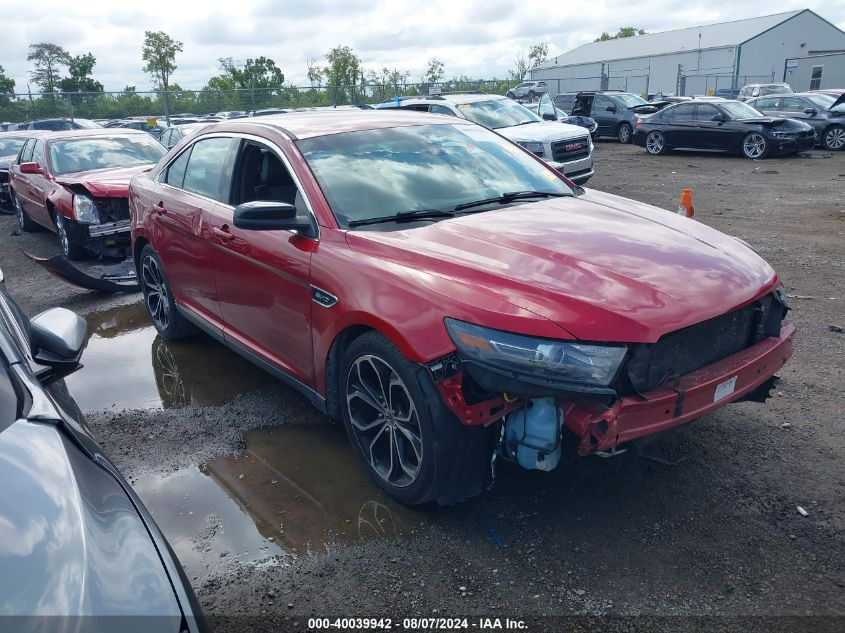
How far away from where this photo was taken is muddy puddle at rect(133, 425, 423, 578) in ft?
10.8

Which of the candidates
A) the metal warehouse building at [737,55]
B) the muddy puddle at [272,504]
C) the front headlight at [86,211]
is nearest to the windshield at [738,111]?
the front headlight at [86,211]

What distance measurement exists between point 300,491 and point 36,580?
7.30ft

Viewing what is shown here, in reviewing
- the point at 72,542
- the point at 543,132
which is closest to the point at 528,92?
the point at 543,132

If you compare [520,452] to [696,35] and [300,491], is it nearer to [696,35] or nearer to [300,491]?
[300,491]

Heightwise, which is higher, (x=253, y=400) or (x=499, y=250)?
(x=499, y=250)

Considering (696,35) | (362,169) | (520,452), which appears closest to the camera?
(520,452)

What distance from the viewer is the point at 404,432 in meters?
3.32

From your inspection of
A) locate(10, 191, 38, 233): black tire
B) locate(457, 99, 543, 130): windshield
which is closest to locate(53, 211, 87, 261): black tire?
locate(10, 191, 38, 233): black tire

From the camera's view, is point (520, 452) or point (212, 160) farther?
point (212, 160)

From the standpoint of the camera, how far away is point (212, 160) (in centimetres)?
497

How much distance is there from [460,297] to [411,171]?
54.5 inches

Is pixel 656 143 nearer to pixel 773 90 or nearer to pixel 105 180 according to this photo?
pixel 773 90

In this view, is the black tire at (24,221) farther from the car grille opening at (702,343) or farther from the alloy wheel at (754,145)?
the alloy wheel at (754,145)

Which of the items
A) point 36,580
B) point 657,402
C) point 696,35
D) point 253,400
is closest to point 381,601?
point 657,402
